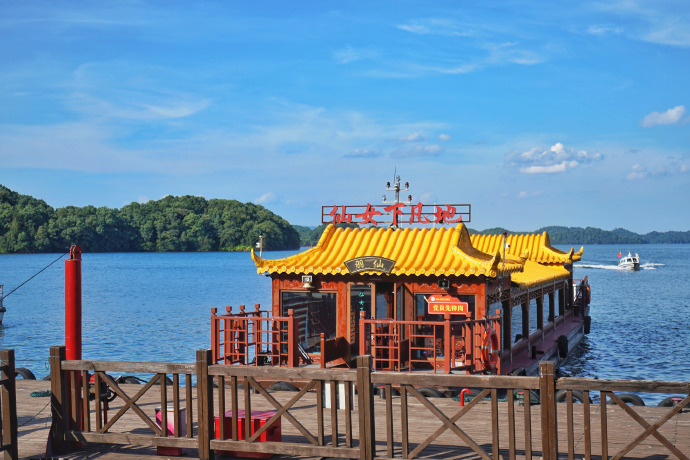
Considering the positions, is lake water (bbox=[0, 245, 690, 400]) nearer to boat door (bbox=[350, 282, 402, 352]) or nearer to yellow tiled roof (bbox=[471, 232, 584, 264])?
yellow tiled roof (bbox=[471, 232, 584, 264])

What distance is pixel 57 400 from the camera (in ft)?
33.9

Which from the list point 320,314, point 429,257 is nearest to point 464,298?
point 429,257

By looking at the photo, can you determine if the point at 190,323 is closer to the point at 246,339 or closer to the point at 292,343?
the point at 246,339

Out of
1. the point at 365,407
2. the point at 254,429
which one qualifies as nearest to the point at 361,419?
the point at 365,407

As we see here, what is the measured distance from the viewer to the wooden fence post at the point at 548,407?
339 inches

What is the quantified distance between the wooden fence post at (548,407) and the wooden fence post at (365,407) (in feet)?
6.72

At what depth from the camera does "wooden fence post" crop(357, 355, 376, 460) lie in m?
9.12

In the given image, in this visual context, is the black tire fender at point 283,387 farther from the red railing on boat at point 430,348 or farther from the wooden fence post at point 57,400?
the wooden fence post at point 57,400

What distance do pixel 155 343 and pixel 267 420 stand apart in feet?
116

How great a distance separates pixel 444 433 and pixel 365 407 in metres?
2.60

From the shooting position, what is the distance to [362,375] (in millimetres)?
9156

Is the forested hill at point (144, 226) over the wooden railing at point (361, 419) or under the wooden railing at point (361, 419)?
over

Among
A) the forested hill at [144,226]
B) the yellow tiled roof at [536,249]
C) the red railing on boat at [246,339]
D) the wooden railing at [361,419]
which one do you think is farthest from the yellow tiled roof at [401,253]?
the forested hill at [144,226]

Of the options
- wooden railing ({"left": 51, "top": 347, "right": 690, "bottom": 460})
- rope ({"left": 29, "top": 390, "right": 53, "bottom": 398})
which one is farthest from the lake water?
wooden railing ({"left": 51, "top": 347, "right": 690, "bottom": 460})
